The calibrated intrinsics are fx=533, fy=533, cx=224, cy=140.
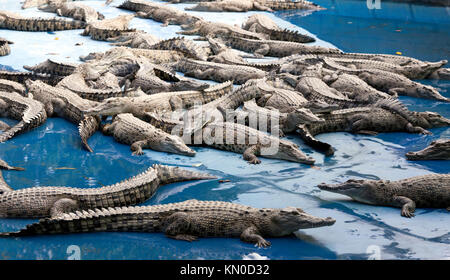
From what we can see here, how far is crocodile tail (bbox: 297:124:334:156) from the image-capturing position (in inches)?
229

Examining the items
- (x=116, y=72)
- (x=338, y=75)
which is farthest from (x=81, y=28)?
(x=338, y=75)

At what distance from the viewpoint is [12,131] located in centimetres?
606

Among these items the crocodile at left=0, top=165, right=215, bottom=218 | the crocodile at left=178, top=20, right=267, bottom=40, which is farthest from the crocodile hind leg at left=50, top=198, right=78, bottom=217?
the crocodile at left=178, top=20, right=267, bottom=40

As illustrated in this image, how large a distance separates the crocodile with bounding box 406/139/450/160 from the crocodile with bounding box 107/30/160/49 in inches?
240

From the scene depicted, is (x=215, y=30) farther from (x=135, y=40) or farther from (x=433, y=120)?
(x=433, y=120)

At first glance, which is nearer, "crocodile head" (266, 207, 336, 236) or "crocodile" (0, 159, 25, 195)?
"crocodile head" (266, 207, 336, 236)

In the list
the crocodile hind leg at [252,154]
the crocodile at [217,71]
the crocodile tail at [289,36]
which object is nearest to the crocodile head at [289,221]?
the crocodile hind leg at [252,154]

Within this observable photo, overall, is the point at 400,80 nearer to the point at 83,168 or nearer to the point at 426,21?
the point at 83,168

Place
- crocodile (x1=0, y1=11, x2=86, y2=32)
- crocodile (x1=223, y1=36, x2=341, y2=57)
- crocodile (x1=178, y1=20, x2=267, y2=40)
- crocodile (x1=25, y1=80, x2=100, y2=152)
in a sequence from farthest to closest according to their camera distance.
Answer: crocodile (x1=0, y1=11, x2=86, y2=32)
crocodile (x1=178, y1=20, x2=267, y2=40)
crocodile (x1=223, y1=36, x2=341, y2=57)
crocodile (x1=25, y1=80, x2=100, y2=152)

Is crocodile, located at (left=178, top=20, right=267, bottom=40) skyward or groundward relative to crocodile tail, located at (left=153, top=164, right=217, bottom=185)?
skyward

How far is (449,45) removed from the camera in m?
11.6

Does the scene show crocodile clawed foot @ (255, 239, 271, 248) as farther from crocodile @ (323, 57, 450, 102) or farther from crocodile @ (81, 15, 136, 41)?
crocodile @ (81, 15, 136, 41)

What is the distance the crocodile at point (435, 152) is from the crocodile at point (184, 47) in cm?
496

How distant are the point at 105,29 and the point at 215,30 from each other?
2385 millimetres
